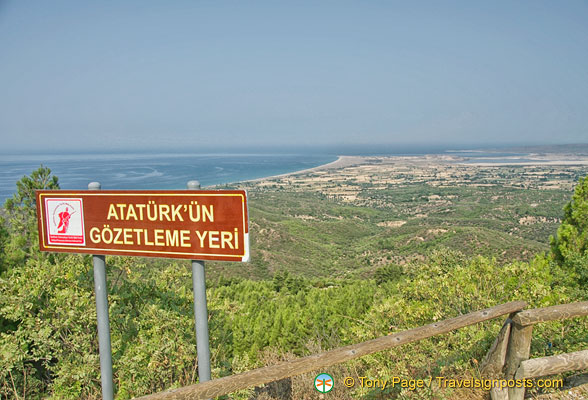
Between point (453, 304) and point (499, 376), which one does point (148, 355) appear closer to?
point (499, 376)

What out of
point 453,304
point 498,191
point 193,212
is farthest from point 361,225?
point 193,212

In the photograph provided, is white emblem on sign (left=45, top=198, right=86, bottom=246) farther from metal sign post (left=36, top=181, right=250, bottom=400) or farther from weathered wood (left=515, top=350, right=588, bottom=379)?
weathered wood (left=515, top=350, right=588, bottom=379)

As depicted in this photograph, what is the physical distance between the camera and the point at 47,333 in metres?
4.33

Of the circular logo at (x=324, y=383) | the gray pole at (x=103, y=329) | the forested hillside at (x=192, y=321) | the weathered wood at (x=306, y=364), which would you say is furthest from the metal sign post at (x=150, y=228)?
the forested hillside at (x=192, y=321)

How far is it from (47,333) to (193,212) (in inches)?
125

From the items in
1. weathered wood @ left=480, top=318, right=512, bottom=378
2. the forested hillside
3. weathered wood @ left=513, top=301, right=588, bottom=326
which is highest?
weathered wood @ left=513, top=301, right=588, bottom=326

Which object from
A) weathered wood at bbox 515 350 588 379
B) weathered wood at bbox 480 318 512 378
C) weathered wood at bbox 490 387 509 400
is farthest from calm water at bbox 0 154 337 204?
weathered wood at bbox 515 350 588 379

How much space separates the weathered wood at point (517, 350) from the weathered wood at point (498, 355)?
0.14 feet

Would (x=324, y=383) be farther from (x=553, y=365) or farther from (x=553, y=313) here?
(x=553, y=313)

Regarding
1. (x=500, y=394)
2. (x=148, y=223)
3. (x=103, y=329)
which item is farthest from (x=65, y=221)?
(x=500, y=394)

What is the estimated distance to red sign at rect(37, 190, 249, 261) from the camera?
90.9 inches

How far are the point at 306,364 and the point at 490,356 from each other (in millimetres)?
1634

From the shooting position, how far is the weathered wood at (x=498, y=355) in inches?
113

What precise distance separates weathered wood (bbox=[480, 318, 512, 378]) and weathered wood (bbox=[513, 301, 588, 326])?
0.55ft
